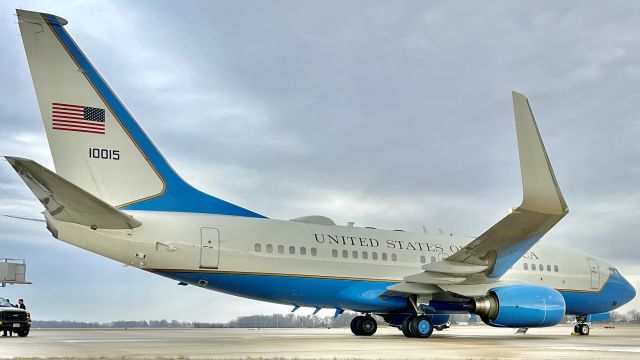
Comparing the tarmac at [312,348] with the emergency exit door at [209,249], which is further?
the emergency exit door at [209,249]

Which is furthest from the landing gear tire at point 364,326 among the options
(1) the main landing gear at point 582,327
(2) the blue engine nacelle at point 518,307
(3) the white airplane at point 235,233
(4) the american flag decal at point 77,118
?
(4) the american flag decal at point 77,118

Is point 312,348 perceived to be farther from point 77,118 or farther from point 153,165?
point 77,118

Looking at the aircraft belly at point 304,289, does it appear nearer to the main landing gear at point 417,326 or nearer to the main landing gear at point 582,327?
the main landing gear at point 417,326

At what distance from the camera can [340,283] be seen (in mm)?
19859

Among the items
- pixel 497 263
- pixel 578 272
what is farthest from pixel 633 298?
pixel 497 263

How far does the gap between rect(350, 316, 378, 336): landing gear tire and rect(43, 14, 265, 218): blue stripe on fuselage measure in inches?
288

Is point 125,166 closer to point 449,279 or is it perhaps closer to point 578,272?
point 449,279

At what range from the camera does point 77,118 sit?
16.6m

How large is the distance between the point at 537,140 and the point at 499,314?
587cm

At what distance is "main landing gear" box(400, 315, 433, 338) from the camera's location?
20.0 m

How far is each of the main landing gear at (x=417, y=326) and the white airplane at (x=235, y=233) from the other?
1.2 inches

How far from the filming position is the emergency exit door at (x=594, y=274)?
25.3 m

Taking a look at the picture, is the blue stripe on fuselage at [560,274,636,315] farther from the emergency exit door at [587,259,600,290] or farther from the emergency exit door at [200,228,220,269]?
the emergency exit door at [200,228,220,269]

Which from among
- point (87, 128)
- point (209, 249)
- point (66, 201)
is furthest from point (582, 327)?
point (66, 201)
